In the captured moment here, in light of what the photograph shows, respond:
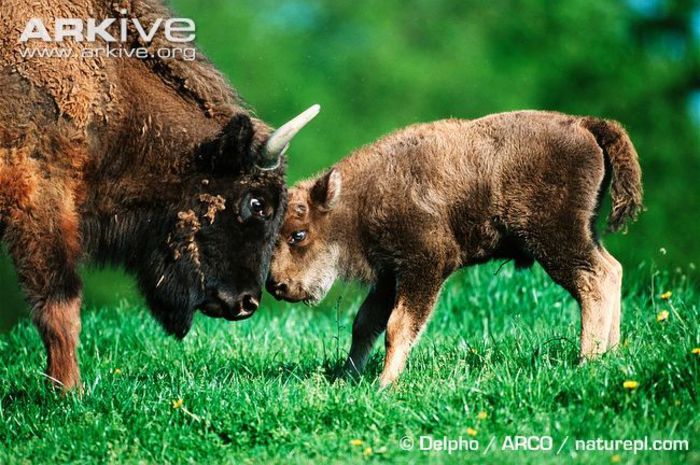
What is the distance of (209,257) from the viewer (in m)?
7.92

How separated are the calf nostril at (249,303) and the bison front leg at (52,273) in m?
1.12

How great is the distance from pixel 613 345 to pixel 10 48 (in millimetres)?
4382

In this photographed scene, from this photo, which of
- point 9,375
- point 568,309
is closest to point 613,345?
point 568,309

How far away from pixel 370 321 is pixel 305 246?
727 millimetres

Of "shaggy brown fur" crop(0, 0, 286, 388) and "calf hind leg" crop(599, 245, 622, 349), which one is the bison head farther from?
"calf hind leg" crop(599, 245, 622, 349)

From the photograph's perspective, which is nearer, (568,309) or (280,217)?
(280,217)

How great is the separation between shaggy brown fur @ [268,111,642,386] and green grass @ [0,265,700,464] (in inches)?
14.2

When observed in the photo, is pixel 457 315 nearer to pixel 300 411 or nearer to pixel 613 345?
pixel 613 345

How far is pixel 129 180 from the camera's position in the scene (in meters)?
7.86

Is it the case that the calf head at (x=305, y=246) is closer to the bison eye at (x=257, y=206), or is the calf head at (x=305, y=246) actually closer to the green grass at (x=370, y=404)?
the bison eye at (x=257, y=206)

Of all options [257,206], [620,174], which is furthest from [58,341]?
[620,174]

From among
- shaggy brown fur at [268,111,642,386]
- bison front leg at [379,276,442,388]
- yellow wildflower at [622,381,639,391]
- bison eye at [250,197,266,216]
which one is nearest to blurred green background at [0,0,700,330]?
shaggy brown fur at [268,111,642,386]

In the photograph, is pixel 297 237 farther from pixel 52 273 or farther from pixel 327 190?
pixel 52 273

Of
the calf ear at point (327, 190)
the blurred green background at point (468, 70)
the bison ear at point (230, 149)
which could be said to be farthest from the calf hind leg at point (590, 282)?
the blurred green background at point (468, 70)
